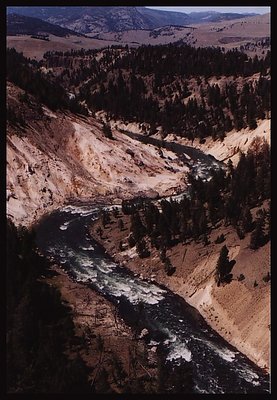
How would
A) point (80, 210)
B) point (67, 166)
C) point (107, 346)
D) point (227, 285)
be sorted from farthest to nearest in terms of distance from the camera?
point (67, 166) → point (80, 210) → point (227, 285) → point (107, 346)

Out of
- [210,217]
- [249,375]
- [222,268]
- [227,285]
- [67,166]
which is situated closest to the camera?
[249,375]

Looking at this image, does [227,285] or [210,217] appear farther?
[210,217]

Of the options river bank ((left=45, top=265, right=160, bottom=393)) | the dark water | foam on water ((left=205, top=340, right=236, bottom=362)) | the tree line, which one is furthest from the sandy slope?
foam on water ((left=205, top=340, right=236, bottom=362))

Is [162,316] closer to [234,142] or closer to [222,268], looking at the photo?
[222,268]

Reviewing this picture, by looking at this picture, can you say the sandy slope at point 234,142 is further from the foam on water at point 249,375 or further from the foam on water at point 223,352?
the foam on water at point 249,375

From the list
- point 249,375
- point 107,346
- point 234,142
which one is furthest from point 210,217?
point 234,142

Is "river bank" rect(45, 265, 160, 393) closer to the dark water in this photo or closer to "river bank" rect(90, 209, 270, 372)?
the dark water

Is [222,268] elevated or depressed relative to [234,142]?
depressed
